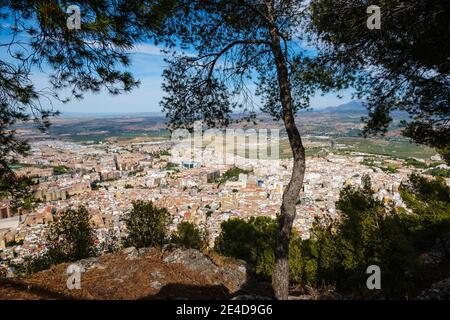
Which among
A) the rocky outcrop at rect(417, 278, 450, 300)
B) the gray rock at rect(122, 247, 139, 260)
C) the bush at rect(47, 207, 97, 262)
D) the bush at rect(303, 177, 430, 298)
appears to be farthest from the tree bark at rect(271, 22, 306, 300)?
the bush at rect(47, 207, 97, 262)

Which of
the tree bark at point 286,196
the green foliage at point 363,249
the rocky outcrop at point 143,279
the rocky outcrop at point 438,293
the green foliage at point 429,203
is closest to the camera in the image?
the tree bark at point 286,196

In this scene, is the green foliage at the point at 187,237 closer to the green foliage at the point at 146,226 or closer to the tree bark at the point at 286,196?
the green foliage at the point at 146,226

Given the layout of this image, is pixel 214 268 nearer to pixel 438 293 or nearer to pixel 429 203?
pixel 438 293

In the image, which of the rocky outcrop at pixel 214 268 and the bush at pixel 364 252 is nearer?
the rocky outcrop at pixel 214 268

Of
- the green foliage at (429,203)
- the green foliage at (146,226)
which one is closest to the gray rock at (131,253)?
the green foliage at (146,226)

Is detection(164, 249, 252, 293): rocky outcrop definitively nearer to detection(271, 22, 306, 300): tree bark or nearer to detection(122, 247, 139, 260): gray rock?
detection(122, 247, 139, 260): gray rock

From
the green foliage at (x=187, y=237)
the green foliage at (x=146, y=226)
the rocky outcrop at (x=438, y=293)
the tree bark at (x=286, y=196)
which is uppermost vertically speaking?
the tree bark at (x=286, y=196)

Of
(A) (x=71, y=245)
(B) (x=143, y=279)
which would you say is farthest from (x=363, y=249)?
(A) (x=71, y=245)
